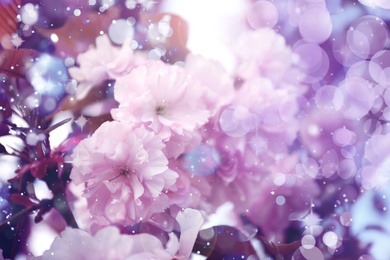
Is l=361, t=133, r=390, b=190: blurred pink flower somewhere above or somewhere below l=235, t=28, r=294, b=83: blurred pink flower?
below

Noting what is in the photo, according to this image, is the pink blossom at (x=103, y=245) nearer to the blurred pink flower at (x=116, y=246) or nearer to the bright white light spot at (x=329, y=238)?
the blurred pink flower at (x=116, y=246)

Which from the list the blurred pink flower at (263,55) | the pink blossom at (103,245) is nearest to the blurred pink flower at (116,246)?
the pink blossom at (103,245)

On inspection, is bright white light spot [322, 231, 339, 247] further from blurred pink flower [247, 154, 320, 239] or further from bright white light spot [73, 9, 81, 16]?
bright white light spot [73, 9, 81, 16]

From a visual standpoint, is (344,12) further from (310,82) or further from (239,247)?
(239,247)

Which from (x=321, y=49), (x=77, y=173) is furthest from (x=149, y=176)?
(x=321, y=49)

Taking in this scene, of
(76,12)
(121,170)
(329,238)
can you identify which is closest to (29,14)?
(76,12)

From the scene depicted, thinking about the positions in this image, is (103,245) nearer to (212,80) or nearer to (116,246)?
(116,246)

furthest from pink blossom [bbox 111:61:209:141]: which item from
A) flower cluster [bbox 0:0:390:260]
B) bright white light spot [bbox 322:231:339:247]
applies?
bright white light spot [bbox 322:231:339:247]
